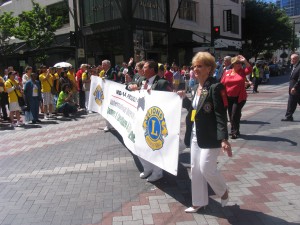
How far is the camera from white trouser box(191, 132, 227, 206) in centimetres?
377

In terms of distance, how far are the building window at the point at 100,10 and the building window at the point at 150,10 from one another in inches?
45.7

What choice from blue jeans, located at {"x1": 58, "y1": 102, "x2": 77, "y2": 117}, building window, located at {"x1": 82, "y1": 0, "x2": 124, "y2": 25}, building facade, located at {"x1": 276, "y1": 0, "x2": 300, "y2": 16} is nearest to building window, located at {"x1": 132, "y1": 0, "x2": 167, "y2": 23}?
building window, located at {"x1": 82, "y1": 0, "x2": 124, "y2": 25}

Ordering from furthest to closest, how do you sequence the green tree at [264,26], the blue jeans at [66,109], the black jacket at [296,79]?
the green tree at [264,26] < the blue jeans at [66,109] < the black jacket at [296,79]

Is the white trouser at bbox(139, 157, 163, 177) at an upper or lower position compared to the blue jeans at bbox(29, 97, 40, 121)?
lower

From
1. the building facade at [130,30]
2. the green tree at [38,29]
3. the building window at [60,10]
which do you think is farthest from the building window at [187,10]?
the green tree at [38,29]

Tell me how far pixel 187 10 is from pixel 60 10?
10746 millimetres

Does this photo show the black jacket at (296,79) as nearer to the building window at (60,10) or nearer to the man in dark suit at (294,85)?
the man in dark suit at (294,85)

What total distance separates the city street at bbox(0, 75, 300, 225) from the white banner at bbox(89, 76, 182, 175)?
57cm

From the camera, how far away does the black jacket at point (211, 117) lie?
367cm

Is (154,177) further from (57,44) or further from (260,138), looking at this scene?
(57,44)

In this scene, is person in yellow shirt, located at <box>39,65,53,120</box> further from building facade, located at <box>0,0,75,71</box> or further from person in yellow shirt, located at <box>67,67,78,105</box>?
building facade, located at <box>0,0,75,71</box>

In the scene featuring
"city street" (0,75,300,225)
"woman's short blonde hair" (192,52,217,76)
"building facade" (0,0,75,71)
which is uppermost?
"building facade" (0,0,75,71)

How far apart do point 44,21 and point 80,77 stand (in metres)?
13.1

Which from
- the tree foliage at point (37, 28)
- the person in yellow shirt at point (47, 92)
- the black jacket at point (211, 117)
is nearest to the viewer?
the black jacket at point (211, 117)
